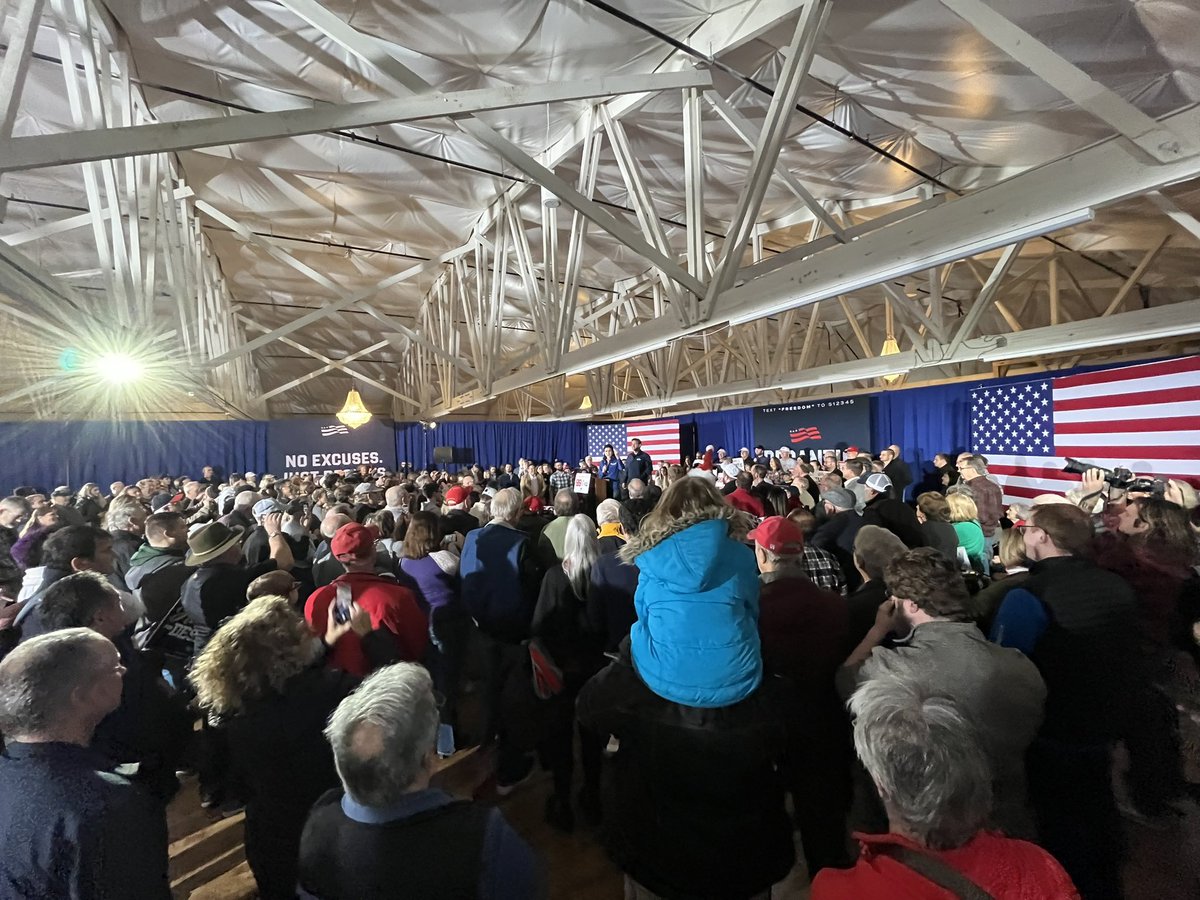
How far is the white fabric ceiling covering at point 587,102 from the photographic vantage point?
113 inches

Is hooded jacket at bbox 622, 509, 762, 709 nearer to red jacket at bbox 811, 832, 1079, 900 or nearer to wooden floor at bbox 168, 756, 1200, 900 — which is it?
red jacket at bbox 811, 832, 1079, 900

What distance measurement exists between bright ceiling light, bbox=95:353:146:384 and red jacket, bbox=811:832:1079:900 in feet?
19.0

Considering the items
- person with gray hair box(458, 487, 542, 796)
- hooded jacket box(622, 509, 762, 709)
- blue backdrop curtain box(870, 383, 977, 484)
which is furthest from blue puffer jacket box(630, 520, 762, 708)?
blue backdrop curtain box(870, 383, 977, 484)

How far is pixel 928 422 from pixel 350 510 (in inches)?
400

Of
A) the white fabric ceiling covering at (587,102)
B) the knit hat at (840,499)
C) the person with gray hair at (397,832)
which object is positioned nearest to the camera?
the person with gray hair at (397,832)

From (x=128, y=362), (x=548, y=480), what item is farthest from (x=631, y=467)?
(x=128, y=362)

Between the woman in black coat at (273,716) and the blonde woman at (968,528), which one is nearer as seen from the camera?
the woman in black coat at (273,716)

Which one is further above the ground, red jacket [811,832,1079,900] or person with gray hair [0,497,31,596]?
person with gray hair [0,497,31,596]

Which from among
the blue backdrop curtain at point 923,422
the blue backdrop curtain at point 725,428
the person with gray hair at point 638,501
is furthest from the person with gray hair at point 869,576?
the blue backdrop curtain at point 725,428

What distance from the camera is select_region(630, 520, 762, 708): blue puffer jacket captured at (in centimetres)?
145

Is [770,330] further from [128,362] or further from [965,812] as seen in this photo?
[965,812]

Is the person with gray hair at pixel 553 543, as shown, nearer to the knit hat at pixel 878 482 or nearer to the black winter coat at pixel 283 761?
the black winter coat at pixel 283 761

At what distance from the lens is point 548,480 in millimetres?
10656

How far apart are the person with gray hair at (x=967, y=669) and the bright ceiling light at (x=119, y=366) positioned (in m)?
5.69
